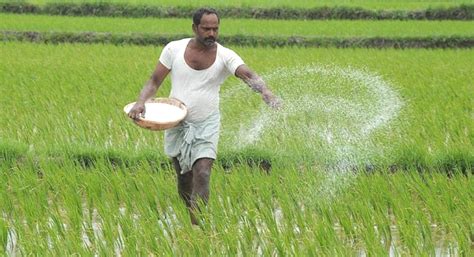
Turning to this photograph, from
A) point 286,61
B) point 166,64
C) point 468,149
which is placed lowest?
point 286,61

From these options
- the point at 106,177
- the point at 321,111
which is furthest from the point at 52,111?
the point at 106,177

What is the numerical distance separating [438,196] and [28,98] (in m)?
4.26

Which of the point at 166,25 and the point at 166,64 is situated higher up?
the point at 166,64

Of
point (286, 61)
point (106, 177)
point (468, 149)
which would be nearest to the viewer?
point (106, 177)

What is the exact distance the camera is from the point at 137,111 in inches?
186

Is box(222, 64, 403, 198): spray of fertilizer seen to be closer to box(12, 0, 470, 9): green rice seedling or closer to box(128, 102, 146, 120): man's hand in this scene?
box(128, 102, 146, 120): man's hand

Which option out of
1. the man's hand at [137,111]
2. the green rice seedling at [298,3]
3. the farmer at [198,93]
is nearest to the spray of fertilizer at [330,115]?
the farmer at [198,93]

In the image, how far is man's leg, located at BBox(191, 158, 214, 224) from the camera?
4637 mm

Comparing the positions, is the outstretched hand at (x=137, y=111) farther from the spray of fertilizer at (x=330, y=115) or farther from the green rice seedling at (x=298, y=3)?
the green rice seedling at (x=298, y=3)

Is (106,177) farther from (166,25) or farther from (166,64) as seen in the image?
(166,25)

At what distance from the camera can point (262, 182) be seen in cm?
544

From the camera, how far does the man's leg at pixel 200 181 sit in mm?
4637

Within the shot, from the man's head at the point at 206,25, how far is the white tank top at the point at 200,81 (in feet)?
0.38

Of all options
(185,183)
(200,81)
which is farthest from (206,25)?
(185,183)
